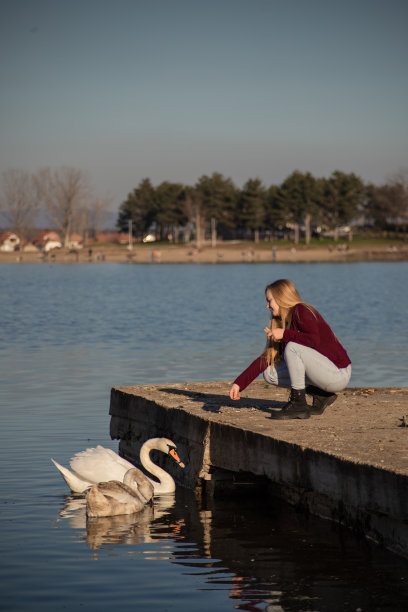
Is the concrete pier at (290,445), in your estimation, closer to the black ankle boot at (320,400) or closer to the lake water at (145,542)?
the black ankle boot at (320,400)

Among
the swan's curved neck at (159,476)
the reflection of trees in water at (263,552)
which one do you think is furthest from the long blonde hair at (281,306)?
the swan's curved neck at (159,476)

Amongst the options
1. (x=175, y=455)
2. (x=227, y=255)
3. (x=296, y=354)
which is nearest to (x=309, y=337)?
(x=296, y=354)

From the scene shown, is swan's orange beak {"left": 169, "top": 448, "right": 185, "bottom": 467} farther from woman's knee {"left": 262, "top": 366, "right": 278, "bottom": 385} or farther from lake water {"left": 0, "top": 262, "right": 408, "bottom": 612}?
woman's knee {"left": 262, "top": 366, "right": 278, "bottom": 385}

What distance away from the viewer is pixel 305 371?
996 cm

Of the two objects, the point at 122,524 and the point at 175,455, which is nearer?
the point at 122,524

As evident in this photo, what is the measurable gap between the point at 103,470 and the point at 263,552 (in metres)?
2.59

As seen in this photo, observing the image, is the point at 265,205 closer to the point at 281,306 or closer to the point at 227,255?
the point at 227,255

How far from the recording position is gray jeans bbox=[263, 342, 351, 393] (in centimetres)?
977

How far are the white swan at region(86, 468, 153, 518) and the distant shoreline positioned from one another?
5915 inches

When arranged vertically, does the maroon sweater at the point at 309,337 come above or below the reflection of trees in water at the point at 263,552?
above

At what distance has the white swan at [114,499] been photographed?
383 inches

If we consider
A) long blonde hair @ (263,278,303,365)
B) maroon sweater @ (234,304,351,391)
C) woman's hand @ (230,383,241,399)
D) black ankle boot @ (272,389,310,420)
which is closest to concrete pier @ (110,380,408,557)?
black ankle boot @ (272,389,310,420)

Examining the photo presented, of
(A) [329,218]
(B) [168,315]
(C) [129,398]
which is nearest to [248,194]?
(A) [329,218]

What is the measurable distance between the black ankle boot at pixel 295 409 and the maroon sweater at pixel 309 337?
53cm
